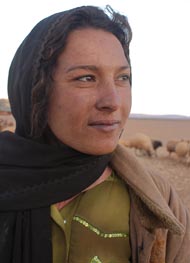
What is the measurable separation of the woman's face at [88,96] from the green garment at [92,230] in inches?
7.5

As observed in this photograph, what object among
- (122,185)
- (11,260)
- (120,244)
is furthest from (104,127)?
(11,260)

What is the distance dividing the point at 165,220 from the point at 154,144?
1269 cm

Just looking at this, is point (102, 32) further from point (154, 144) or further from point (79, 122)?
point (154, 144)

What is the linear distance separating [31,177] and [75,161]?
6.1 inches

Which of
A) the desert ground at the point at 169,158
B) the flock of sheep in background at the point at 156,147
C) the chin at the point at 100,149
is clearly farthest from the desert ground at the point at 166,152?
Answer: the chin at the point at 100,149

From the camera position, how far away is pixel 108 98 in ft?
4.53

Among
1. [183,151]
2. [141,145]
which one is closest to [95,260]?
[183,151]

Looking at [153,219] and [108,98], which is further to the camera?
[153,219]

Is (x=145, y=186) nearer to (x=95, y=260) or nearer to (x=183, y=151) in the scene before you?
(x=95, y=260)

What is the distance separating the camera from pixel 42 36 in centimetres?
144

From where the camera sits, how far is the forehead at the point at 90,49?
1.41 metres

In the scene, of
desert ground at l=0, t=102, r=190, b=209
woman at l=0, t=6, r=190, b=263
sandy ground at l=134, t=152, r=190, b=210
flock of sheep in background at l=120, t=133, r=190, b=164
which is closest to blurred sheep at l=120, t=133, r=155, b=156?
flock of sheep in background at l=120, t=133, r=190, b=164

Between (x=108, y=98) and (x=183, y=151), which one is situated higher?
(x=108, y=98)

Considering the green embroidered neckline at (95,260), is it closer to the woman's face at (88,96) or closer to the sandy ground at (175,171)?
the woman's face at (88,96)
